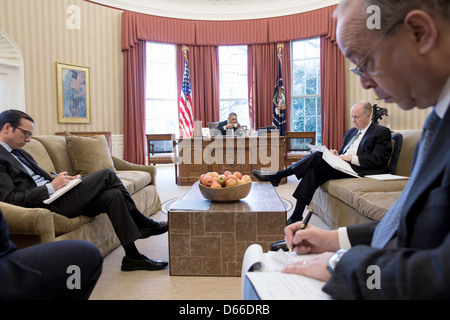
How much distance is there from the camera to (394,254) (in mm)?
619

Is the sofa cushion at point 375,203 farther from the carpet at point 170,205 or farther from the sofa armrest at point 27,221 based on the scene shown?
the sofa armrest at point 27,221

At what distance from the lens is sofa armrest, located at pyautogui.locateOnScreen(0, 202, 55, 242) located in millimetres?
1743

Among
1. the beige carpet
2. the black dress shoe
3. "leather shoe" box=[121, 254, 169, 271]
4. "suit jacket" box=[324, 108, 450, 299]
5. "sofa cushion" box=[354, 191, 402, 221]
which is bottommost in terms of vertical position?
the beige carpet

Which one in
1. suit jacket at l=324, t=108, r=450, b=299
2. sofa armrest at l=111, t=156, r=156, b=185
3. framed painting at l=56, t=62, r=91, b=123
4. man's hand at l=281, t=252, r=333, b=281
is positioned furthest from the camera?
framed painting at l=56, t=62, r=91, b=123

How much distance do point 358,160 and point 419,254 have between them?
2965 millimetres

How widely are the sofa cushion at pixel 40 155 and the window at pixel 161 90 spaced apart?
5503mm

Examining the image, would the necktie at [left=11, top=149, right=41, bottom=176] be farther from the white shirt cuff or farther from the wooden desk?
the wooden desk

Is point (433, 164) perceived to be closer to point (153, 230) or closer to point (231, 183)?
point (231, 183)

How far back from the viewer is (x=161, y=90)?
338 inches

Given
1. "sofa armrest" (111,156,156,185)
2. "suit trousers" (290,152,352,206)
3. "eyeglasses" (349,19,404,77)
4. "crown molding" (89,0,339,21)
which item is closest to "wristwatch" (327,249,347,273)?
"eyeglasses" (349,19,404,77)

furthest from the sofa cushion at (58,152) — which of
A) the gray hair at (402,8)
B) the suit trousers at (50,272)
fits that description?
the gray hair at (402,8)

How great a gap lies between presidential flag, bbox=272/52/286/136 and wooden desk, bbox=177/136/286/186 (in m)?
2.25

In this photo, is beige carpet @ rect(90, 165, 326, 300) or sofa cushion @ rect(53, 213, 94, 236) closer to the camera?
beige carpet @ rect(90, 165, 326, 300)
